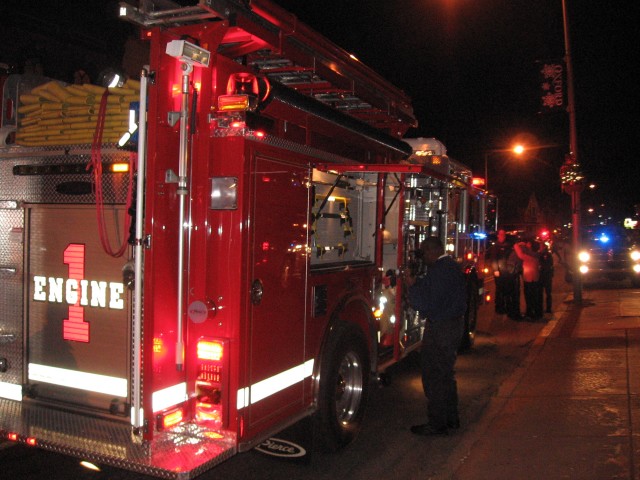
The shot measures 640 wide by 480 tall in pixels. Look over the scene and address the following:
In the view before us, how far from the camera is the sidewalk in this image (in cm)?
470

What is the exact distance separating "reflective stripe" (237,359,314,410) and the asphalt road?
353 mm

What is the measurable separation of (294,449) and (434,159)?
4454 millimetres

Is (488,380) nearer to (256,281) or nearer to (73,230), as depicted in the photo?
(256,281)

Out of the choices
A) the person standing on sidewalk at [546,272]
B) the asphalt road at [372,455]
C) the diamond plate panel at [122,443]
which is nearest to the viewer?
the diamond plate panel at [122,443]

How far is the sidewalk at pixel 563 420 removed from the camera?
4695 millimetres

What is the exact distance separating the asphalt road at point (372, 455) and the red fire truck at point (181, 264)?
0.28 metres

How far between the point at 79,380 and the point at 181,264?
1.13 meters

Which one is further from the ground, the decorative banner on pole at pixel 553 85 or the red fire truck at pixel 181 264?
the decorative banner on pole at pixel 553 85

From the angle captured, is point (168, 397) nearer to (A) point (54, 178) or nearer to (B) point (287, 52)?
(A) point (54, 178)

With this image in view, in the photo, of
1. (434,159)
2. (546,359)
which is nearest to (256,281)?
(434,159)

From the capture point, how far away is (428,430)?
5441 millimetres

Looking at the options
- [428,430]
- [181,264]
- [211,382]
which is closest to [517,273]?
[428,430]

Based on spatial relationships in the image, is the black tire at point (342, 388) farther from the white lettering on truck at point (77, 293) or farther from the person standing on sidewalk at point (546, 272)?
the person standing on sidewalk at point (546, 272)

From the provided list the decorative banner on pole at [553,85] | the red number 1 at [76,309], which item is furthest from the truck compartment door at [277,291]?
the decorative banner on pole at [553,85]
